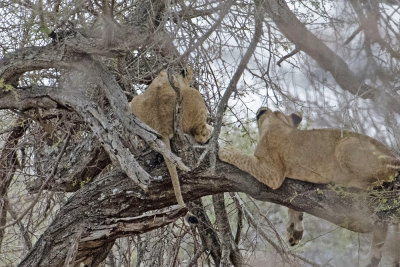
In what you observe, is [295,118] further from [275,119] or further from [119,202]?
[119,202]

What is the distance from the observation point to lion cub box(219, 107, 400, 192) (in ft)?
17.4

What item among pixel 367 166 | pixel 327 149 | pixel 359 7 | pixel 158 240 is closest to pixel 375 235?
pixel 367 166

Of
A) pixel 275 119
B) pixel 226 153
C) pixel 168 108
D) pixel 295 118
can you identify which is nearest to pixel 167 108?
pixel 168 108

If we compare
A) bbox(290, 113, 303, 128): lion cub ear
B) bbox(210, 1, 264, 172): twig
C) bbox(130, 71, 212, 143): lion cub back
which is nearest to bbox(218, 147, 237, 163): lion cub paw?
bbox(210, 1, 264, 172): twig

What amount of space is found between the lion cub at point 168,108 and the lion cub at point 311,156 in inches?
27.0

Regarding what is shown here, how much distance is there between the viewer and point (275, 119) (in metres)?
6.14

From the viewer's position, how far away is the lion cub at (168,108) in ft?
20.5

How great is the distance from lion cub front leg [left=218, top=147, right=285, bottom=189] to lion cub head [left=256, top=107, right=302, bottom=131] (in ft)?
1.34

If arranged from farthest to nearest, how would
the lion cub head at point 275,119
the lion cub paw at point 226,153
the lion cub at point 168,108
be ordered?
the lion cub at point 168,108, the lion cub head at point 275,119, the lion cub paw at point 226,153

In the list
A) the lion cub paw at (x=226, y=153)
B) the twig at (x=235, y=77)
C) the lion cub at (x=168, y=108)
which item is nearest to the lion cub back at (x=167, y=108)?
the lion cub at (x=168, y=108)

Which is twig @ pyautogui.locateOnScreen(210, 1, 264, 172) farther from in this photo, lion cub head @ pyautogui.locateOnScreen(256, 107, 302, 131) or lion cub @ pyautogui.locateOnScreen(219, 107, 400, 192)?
lion cub head @ pyautogui.locateOnScreen(256, 107, 302, 131)

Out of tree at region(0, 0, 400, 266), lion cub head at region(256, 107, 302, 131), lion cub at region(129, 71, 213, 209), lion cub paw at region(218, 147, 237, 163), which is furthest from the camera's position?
lion cub at region(129, 71, 213, 209)

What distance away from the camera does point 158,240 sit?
746cm

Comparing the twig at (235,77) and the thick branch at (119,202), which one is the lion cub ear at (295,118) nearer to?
the thick branch at (119,202)
